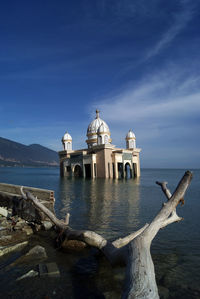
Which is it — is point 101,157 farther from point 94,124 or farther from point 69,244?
point 69,244

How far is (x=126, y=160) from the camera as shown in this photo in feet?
154

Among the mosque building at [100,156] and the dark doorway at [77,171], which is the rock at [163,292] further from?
the dark doorway at [77,171]

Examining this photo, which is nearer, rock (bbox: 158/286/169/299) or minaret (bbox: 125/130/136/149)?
rock (bbox: 158/286/169/299)

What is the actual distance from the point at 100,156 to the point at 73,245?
118 ft

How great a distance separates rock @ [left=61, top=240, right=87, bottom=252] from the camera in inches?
304

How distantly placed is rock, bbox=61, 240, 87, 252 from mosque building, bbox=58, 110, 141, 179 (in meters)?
34.7

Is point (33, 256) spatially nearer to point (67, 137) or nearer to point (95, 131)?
point (95, 131)

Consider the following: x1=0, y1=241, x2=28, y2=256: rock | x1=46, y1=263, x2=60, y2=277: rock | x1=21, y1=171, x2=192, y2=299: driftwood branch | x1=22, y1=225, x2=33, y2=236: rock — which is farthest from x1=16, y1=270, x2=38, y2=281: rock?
x1=22, y1=225, x2=33, y2=236: rock

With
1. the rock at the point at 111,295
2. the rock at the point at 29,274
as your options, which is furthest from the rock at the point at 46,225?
the rock at the point at 111,295

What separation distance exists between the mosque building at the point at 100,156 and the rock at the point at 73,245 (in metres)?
34.7

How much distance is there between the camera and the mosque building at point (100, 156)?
43.4 metres

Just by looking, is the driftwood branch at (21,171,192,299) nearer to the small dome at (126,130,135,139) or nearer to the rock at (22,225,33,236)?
the rock at (22,225,33,236)

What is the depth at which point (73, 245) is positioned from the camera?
7.83 meters

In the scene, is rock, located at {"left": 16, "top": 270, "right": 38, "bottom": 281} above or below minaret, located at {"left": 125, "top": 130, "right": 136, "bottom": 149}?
below
